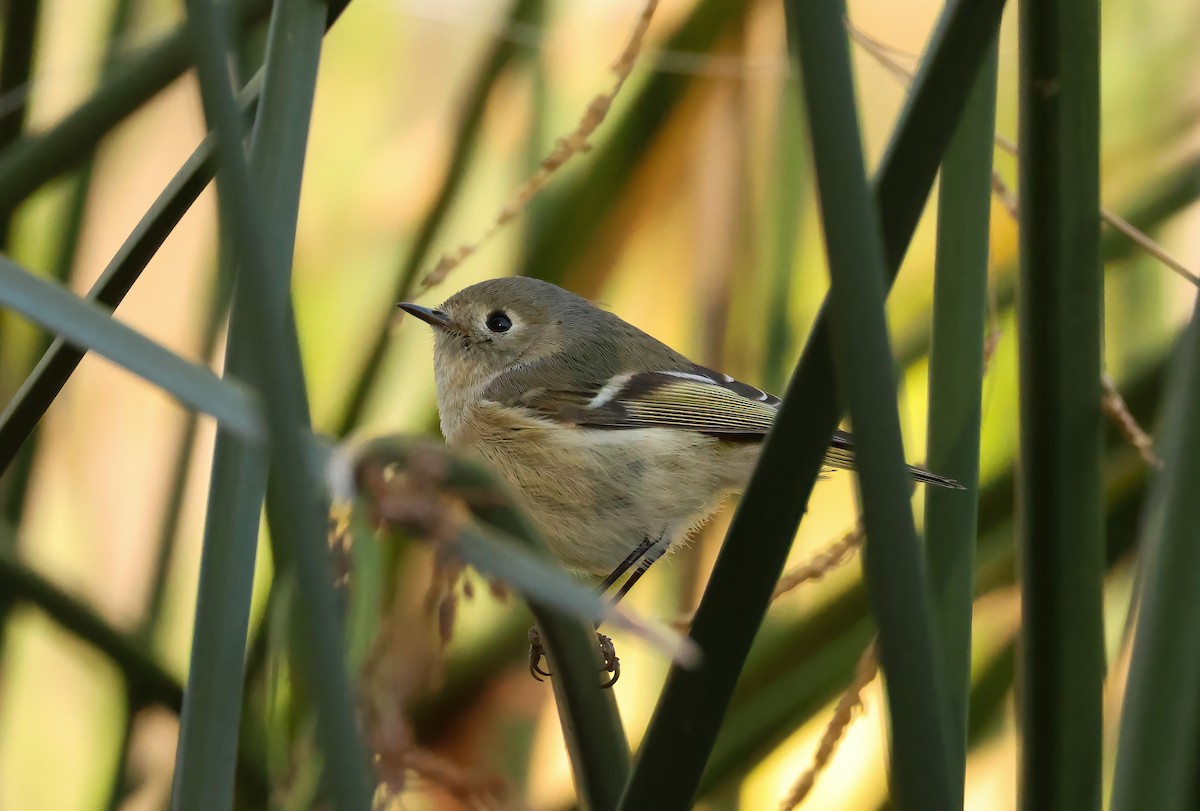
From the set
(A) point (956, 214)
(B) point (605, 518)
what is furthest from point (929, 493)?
(B) point (605, 518)

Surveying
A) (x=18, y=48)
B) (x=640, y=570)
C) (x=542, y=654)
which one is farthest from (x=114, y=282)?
(x=640, y=570)

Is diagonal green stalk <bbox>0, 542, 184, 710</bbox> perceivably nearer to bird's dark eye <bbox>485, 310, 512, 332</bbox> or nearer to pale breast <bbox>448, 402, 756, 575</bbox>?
pale breast <bbox>448, 402, 756, 575</bbox>

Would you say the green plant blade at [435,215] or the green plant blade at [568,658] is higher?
the green plant blade at [435,215]

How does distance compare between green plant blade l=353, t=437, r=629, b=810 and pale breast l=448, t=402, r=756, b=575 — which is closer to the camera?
green plant blade l=353, t=437, r=629, b=810

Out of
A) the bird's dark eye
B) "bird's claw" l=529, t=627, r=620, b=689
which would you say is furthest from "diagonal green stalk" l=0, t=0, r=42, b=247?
the bird's dark eye

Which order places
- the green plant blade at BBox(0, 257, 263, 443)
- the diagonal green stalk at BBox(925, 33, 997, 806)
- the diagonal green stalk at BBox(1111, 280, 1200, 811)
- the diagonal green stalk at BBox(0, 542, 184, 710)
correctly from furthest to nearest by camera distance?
the diagonal green stalk at BBox(0, 542, 184, 710), the diagonal green stalk at BBox(925, 33, 997, 806), the diagonal green stalk at BBox(1111, 280, 1200, 811), the green plant blade at BBox(0, 257, 263, 443)

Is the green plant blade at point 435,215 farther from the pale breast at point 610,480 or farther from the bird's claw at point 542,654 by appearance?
the bird's claw at point 542,654

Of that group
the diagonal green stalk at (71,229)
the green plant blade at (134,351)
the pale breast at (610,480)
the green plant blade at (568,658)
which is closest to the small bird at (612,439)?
the pale breast at (610,480)
